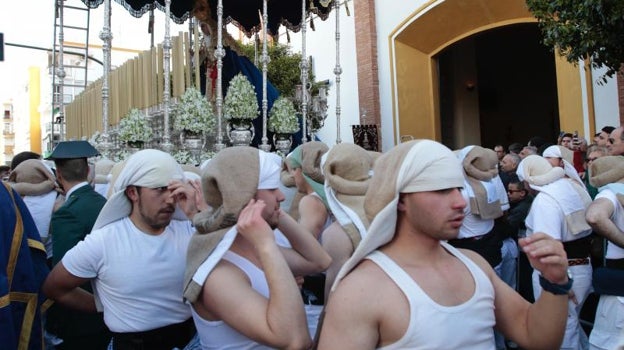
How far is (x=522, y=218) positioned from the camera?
597cm

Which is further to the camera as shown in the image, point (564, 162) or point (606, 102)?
point (606, 102)

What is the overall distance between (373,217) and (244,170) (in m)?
0.60

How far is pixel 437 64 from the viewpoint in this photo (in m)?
14.6

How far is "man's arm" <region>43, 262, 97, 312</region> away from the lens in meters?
2.62

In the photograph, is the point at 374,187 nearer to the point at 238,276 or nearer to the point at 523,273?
the point at 238,276

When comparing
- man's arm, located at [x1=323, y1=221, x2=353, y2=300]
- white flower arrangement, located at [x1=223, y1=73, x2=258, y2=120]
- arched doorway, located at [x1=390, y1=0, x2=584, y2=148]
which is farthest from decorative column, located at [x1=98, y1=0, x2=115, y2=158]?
arched doorway, located at [x1=390, y1=0, x2=584, y2=148]

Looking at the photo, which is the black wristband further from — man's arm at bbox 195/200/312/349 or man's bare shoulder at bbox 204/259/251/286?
man's bare shoulder at bbox 204/259/251/286

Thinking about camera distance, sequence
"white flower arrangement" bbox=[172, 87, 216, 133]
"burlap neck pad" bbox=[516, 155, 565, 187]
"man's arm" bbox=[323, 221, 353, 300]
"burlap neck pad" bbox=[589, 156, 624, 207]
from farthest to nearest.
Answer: "white flower arrangement" bbox=[172, 87, 216, 133], "burlap neck pad" bbox=[516, 155, 565, 187], "burlap neck pad" bbox=[589, 156, 624, 207], "man's arm" bbox=[323, 221, 353, 300]

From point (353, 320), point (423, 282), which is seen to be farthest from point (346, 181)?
point (353, 320)

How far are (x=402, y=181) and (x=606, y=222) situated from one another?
2.64 meters

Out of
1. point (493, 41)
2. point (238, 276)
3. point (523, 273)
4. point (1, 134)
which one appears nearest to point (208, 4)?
point (523, 273)

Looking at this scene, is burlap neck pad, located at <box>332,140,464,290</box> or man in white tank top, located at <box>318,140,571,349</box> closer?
man in white tank top, located at <box>318,140,571,349</box>

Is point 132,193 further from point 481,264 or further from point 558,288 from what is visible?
point 558,288

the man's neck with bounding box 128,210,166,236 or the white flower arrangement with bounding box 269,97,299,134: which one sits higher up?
the white flower arrangement with bounding box 269,97,299,134
